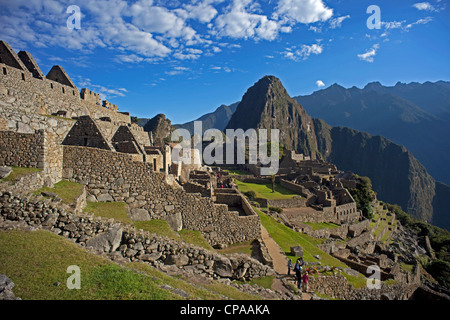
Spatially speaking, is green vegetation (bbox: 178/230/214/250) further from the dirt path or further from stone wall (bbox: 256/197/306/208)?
stone wall (bbox: 256/197/306/208)

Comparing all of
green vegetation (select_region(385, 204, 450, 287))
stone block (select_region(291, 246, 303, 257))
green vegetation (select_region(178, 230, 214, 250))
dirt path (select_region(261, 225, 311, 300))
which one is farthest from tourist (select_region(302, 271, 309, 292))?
green vegetation (select_region(385, 204, 450, 287))

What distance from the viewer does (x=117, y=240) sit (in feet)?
25.3

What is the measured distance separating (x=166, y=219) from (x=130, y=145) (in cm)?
472

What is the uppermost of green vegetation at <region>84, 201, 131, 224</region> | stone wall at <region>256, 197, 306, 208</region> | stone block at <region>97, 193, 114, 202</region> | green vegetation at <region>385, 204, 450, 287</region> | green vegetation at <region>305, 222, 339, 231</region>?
stone block at <region>97, 193, 114, 202</region>

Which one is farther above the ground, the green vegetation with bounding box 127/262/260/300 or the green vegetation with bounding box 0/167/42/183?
the green vegetation with bounding box 0/167/42/183

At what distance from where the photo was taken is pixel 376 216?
5753 centimetres

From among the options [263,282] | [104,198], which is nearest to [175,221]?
[104,198]

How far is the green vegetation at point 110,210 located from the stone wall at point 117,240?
26.0 inches

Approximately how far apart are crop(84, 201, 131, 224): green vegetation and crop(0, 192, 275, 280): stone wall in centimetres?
66

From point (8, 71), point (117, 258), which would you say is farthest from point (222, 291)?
point (8, 71)

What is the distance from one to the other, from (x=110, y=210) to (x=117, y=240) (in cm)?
177

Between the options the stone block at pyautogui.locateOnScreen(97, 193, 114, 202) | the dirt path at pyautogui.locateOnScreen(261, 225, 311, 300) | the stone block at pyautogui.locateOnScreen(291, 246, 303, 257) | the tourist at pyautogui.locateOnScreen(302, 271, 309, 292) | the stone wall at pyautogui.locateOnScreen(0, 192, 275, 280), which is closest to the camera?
the stone wall at pyautogui.locateOnScreen(0, 192, 275, 280)

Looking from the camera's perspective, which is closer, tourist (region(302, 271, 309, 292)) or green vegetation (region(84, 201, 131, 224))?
green vegetation (region(84, 201, 131, 224))

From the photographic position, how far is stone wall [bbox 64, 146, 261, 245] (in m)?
9.83
